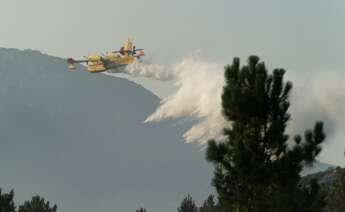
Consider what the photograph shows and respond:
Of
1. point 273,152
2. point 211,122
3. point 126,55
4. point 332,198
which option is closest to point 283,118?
point 273,152

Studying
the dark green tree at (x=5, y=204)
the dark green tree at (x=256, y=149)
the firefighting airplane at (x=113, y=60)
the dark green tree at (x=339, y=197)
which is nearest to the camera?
the dark green tree at (x=256, y=149)

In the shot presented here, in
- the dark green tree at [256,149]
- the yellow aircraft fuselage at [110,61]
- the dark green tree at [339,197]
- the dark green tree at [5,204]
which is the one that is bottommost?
the dark green tree at [256,149]

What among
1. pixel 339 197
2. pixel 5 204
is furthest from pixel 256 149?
pixel 339 197

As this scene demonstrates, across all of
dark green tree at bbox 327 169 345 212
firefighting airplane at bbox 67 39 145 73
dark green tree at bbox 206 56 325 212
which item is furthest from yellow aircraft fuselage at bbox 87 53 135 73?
dark green tree at bbox 206 56 325 212

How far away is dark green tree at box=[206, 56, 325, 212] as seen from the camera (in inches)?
1099

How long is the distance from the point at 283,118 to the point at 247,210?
3.98 meters

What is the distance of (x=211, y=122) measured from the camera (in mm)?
44000

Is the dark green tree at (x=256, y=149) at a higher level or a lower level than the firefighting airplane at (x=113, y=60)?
lower

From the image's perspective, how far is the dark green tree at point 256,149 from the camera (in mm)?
27906

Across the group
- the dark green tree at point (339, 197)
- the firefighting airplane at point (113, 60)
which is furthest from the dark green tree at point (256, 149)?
the firefighting airplane at point (113, 60)

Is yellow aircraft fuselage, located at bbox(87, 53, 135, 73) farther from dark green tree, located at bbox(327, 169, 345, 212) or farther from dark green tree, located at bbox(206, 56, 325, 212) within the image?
dark green tree, located at bbox(206, 56, 325, 212)

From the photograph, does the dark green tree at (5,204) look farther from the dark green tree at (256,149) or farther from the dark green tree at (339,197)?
the dark green tree at (256,149)

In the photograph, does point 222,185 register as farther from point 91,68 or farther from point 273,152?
point 91,68

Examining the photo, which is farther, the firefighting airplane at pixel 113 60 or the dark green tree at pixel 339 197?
the firefighting airplane at pixel 113 60
